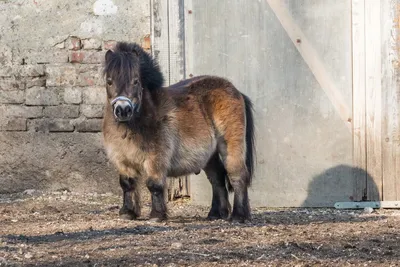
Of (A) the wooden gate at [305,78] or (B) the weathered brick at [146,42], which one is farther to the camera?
(B) the weathered brick at [146,42]

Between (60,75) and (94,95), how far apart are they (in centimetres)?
40

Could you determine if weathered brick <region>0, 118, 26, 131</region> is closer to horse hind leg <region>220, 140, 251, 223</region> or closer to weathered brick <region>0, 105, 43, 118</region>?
weathered brick <region>0, 105, 43, 118</region>

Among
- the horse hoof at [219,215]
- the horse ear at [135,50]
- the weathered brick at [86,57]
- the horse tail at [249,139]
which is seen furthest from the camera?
the weathered brick at [86,57]

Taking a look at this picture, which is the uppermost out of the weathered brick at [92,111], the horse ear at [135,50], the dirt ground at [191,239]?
the horse ear at [135,50]

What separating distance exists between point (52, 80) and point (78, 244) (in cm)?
367

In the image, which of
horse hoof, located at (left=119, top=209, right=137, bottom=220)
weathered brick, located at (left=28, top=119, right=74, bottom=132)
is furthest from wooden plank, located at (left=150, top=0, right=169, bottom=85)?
horse hoof, located at (left=119, top=209, right=137, bottom=220)

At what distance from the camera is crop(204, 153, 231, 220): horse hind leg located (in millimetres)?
8445

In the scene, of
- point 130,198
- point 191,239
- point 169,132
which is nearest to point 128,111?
point 169,132

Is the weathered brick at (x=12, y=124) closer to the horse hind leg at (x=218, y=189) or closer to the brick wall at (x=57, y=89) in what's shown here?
the brick wall at (x=57, y=89)

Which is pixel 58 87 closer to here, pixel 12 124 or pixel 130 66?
pixel 12 124

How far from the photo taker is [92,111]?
976cm

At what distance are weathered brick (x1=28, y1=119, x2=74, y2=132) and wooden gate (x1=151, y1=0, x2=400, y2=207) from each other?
1.12 meters

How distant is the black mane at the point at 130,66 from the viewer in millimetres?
7625

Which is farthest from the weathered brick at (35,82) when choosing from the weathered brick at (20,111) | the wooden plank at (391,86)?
the wooden plank at (391,86)
